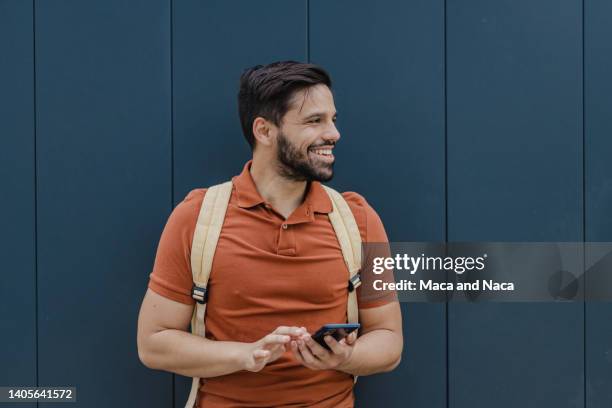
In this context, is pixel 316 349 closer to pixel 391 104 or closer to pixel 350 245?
pixel 350 245

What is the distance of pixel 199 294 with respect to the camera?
232 centimetres

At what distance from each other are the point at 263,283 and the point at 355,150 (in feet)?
2.48

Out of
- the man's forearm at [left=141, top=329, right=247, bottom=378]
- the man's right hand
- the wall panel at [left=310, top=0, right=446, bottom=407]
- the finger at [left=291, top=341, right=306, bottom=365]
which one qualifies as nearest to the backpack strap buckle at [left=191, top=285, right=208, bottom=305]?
the man's forearm at [left=141, top=329, right=247, bottom=378]

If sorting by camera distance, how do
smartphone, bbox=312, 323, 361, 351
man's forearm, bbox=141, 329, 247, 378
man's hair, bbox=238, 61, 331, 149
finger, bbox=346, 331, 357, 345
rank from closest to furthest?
smartphone, bbox=312, 323, 361, 351, finger, bbox=346, 331, 357, 345, man's forearm, bbox=141, 329, 247, 378, man's hair, bbox=238, 61, 331, 149

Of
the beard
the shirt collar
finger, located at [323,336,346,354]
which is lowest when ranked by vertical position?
finger, located at [323,336,346,354]

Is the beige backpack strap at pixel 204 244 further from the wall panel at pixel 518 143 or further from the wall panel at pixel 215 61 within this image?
the wall panel at pixel 518 143

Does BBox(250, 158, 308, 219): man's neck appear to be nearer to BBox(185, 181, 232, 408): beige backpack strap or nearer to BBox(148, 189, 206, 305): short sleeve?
BBox(185, 181, 232, 408): beige backpack strap

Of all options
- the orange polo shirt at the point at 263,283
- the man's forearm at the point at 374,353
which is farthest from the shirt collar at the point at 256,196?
the man's forearm at the point at 374,353

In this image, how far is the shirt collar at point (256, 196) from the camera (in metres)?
2.41

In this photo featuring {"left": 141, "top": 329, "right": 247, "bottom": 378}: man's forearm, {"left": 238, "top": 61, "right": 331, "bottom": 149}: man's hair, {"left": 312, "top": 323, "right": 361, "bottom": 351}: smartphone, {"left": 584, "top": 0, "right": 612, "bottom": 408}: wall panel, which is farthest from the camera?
{"left": 584, "top": 0, "right": 612, "bottom": 408}: wall panel

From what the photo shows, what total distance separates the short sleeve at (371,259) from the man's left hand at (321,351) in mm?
331

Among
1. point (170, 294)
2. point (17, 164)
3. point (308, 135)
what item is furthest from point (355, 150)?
point (17, 164)

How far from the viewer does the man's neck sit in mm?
2445

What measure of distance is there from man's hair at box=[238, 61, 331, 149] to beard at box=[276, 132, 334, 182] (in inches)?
3.1
